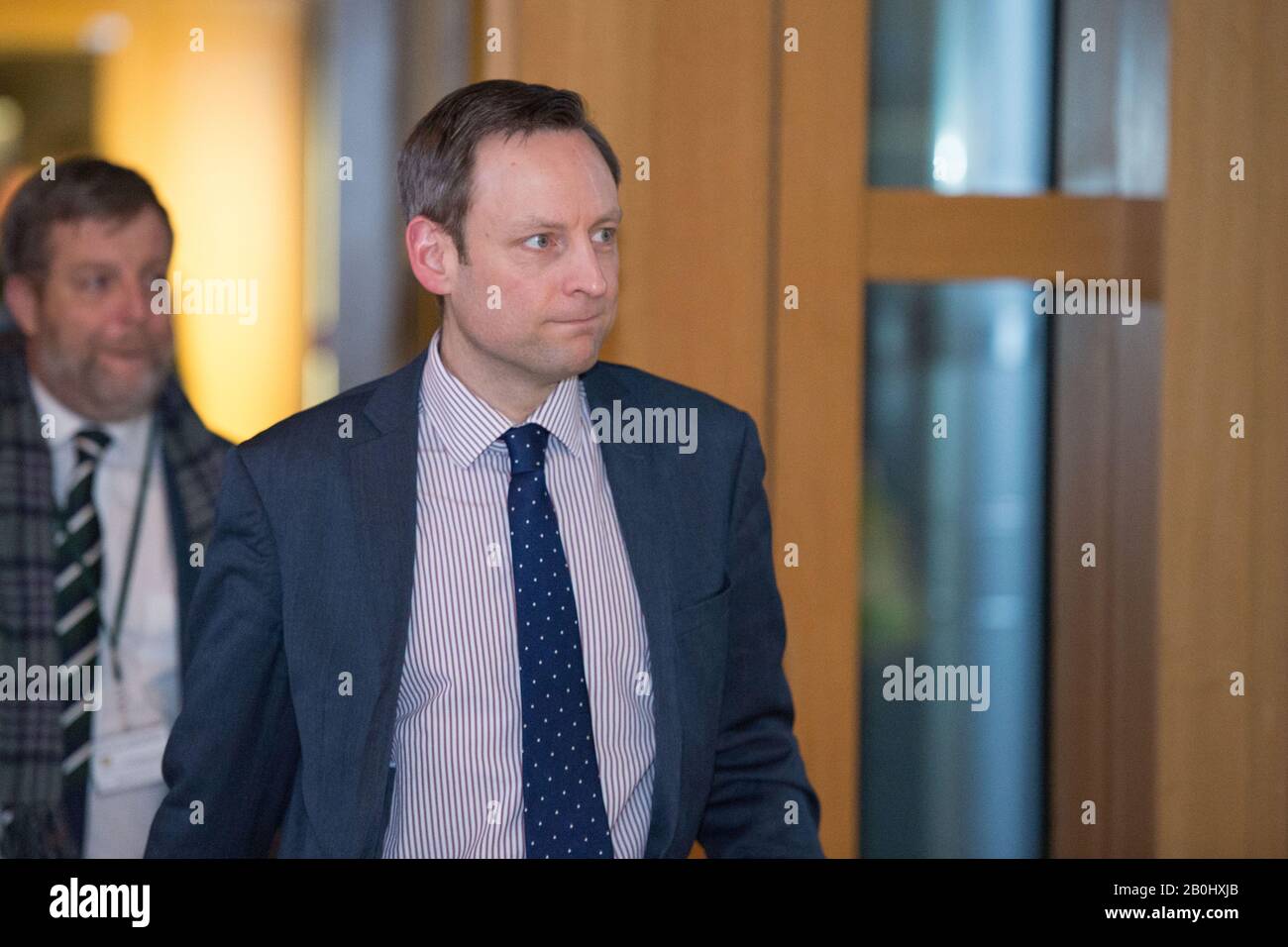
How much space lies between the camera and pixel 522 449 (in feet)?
5.17

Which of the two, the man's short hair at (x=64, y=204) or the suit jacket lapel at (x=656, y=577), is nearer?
the suit jacket lapel at (x=656, y=577)

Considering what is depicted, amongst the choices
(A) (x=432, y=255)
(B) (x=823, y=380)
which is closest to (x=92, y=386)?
(A) (x=432, y=255)

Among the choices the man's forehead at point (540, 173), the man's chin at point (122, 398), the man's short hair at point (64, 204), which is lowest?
the man's chin at point (122, 398)

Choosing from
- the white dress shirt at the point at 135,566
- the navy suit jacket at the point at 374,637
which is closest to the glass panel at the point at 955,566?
the navy suit jacket at the point at 374,637

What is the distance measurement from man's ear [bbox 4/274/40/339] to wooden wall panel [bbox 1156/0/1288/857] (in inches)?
78.4

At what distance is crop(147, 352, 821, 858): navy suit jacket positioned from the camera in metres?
1.50

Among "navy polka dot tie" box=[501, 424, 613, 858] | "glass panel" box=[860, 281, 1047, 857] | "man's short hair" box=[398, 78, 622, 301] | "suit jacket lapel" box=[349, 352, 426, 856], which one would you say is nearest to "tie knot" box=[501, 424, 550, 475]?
"navy polka dot tie" box=[501, 424, 613, 858]

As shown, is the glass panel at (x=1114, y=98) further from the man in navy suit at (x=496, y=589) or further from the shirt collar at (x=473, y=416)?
the shirt collar at (x=473, y=416)

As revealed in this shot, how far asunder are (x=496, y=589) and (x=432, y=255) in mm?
420

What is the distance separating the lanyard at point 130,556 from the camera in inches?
88.4

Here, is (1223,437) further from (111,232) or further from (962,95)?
(111,232)

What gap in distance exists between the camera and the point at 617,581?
159 cm
